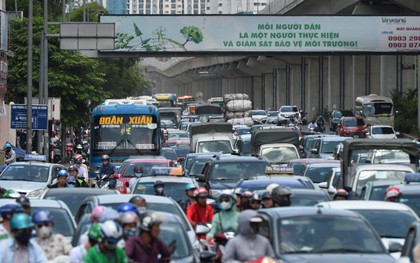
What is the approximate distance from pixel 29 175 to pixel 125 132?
33.8 feet

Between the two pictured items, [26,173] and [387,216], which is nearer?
[387,216]

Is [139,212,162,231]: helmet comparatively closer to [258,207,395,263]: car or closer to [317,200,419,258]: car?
[258,207,395,263]: car

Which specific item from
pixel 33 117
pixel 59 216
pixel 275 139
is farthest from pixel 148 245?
pixel 275 139

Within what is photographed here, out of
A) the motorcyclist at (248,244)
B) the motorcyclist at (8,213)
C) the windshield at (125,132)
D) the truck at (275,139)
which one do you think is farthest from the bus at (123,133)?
the motorcyclist at (248,244)

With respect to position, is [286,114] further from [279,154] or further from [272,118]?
[279,154]

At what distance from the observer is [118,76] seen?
10575 cm

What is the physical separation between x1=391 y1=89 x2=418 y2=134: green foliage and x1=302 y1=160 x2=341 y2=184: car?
42695 mm

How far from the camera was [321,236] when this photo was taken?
570 inches

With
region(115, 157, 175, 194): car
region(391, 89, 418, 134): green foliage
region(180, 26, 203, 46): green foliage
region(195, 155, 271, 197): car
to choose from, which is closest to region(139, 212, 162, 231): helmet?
region(195, 155, 271, 197): car

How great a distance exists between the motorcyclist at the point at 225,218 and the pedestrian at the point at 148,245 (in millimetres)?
4081

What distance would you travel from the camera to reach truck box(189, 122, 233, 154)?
151ft

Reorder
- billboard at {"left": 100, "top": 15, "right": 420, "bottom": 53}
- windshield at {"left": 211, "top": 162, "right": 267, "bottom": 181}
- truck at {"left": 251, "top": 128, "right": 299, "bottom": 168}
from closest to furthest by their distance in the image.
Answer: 1. windshield at {"left": 211, "top": 162, "right": 267, "bottom": 181}
2. truck at {"left": 251, "top": 128, "right": 299, "bottom": 168}
3. billboard at {"left": 100, "top": 15, "right": 420, "bottom": 53}

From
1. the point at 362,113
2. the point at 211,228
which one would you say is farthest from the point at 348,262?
the point at 362,113

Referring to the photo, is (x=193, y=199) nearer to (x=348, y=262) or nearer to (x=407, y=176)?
(x=407, y=176)
